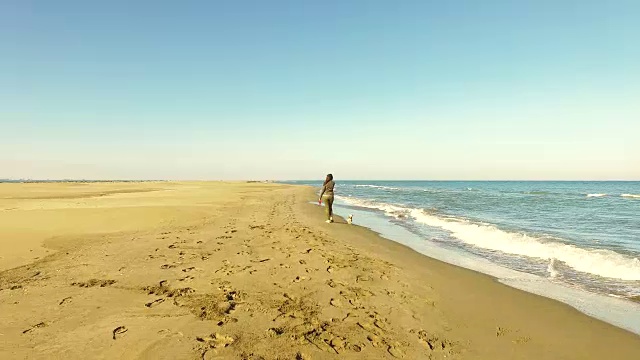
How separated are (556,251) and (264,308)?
11.0 m

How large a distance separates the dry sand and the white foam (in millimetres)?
3885

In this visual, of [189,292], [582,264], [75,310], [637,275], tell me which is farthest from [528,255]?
[75,310]

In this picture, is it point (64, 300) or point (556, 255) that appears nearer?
point (64, 300)

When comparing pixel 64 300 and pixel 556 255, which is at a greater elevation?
pixel 64 300

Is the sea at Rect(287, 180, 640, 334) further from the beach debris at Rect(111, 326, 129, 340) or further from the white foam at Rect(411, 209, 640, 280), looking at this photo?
the beach debris at Rect(111, 326, 129, 340)

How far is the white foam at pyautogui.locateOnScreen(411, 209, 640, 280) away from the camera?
9.57 m

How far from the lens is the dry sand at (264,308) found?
4422mm

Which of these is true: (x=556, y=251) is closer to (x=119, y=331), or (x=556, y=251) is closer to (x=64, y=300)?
(x=119, y=331)

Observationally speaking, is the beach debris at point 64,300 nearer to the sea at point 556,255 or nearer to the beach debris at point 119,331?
the beach debris at point 119,331

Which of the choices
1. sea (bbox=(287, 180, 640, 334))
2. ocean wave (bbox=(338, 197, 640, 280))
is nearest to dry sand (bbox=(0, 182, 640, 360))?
sea (bbox=(287, 180, 640, 334))

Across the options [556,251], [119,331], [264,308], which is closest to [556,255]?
[556,251]

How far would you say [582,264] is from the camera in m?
10.2

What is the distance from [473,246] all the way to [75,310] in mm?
12492

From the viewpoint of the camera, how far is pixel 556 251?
1188cm
